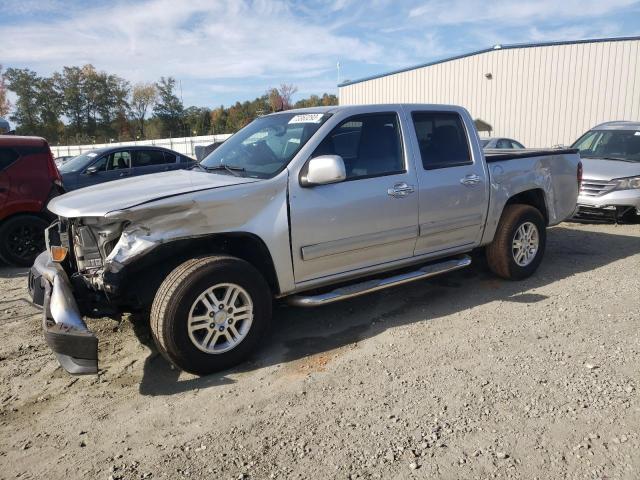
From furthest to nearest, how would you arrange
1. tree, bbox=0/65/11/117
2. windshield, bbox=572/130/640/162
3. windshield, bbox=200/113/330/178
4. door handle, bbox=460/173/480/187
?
1. tree, bbox=0/65/11/117
2. windshield, bbox=572/130/640/162
3. door handle, bbox=460/173/480/187
4. windshield, bbox=200/113/330/178

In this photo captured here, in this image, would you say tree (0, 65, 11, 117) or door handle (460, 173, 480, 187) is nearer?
door handle (460, 173, 480, 187)

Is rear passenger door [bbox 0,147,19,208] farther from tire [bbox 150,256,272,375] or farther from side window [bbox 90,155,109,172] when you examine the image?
tire [bbox 150,256,272,375]

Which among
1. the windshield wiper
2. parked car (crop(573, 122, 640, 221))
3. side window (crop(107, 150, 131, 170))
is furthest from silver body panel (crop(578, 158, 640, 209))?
side window (crop(107, 150, 131, 170))

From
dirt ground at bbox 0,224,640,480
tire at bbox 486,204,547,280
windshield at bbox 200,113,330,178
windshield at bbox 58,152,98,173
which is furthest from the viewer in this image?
windshield at bbox 58,152,98,173

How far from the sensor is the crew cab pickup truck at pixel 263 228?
3344 millimetres

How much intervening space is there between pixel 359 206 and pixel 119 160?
325 inches

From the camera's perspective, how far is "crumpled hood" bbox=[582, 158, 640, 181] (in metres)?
8.45

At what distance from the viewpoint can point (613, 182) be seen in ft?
27.5

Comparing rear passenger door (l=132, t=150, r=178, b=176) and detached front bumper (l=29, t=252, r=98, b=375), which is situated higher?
rear passenger door (l=132, t=150, r=178, b=176)

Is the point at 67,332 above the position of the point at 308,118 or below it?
below

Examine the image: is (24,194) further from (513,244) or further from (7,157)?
(513,244)

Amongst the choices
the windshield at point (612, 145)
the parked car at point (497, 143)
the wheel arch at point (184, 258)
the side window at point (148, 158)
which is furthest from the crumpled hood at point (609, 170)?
the side window at point (148, 158)

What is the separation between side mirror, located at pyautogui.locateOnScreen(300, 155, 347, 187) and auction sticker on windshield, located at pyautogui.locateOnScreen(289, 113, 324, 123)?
612 mm

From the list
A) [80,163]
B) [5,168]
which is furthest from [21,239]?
[80,163]
